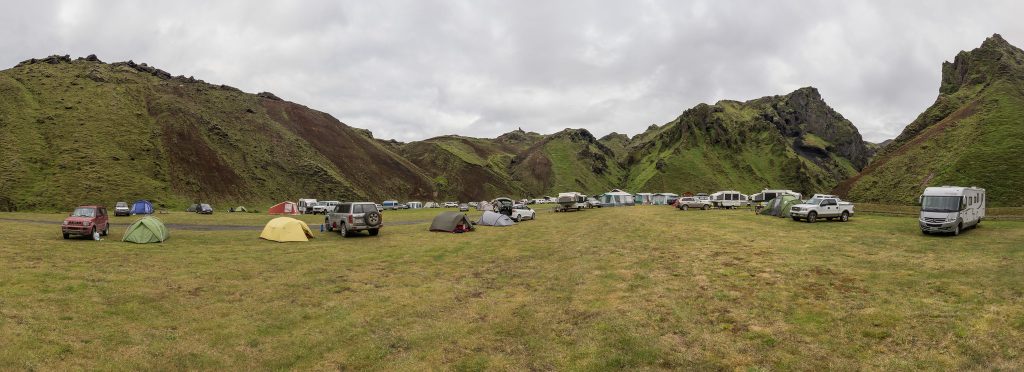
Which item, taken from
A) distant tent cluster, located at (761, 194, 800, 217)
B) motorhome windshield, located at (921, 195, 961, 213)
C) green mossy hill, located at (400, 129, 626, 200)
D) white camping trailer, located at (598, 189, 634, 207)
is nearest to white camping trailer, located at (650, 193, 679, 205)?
white camping trailer, located at (598, 189, 634, 207)

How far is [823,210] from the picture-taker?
36.5m

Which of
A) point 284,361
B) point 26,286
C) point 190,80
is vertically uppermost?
point 190,80

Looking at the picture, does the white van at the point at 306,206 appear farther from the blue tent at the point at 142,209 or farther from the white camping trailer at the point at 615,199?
the white camping trailer at the point at 615,199

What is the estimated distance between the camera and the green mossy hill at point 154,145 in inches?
2788

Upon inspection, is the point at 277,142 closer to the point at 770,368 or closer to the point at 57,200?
the point at 57,200

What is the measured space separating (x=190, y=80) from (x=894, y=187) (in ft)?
503

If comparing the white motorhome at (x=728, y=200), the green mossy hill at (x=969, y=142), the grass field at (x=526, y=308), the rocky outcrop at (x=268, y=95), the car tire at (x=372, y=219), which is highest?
the rocky outcrop at (x=268, y=95)

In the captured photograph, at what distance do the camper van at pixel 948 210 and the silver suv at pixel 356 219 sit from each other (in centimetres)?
3424

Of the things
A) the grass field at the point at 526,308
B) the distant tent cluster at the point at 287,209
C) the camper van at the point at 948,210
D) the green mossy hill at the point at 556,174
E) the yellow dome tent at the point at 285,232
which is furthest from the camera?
the green mossy hill at the point at 556,174

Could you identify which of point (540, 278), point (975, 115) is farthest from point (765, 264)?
point (975, 115)

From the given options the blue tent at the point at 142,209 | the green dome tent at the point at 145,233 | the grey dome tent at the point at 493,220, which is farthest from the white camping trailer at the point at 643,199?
the blue tent at the point at 142,209

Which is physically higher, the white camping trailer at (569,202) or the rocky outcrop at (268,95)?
the rocky outcrop at (268,95)

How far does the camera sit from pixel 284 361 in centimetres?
984

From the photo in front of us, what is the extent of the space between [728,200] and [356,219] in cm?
5092
